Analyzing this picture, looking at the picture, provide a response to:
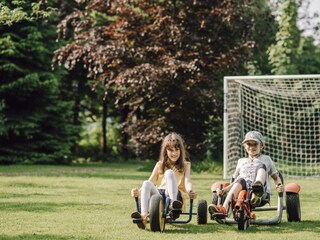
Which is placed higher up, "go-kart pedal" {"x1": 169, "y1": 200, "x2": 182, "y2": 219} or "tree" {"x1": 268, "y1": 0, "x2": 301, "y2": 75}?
"tree" {"x1": 268, "y1": 0, "x2": 301, "y2": 75}

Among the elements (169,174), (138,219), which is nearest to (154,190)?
(169,174)

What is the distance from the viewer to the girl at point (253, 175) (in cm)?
716

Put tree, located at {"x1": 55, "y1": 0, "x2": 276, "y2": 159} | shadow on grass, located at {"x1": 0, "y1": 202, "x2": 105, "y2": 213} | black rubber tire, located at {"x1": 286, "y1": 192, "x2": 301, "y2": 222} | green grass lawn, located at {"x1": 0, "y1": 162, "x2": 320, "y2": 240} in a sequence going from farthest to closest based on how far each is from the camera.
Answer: tree, located at {"x1": 55, "y1": 0, "x2": 276, "y2": 159}
shadow on grass, located at {"x1": 0, "y1": 202, "x2": 105, "y2": 213}
black rubber tire, located at {"x1": 286, "y1": 192, "x2": 301, "y2": 222}
green grass lawn, located at {"x1": 0, "y1": 162, "x2": 320, "y2": 240}

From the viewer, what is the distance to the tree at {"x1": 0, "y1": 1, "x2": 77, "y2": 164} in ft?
71.3

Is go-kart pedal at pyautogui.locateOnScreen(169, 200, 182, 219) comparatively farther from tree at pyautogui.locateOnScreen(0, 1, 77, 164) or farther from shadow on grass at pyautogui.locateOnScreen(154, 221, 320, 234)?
tree at pyautogui.locateOnScreen(0, 1, 77, 164)

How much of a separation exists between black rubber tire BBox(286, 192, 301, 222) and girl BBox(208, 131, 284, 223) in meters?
0.23

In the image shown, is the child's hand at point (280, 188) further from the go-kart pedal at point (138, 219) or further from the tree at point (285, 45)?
the tree at point (285, 45)

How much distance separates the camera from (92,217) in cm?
798

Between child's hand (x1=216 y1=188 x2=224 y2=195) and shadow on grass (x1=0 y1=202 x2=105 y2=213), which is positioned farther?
shadow on grass (x1=0 y1=202 x2=105 y2=213)

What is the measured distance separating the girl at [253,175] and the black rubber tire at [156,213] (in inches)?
25.8

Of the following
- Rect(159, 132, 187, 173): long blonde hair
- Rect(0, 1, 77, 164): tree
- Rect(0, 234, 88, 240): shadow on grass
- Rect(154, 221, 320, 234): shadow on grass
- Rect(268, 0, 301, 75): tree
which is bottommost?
Rect(154, 221, 320, 234): shadow on grass

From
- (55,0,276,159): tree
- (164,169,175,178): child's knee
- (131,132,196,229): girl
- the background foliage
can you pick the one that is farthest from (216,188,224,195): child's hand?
(55,0,276,159): tree

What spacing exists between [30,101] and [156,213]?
16447 millimetres

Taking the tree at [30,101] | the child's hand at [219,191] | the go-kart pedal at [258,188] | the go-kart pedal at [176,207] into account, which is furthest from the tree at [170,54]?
the go-kart pedal at [176,207]
